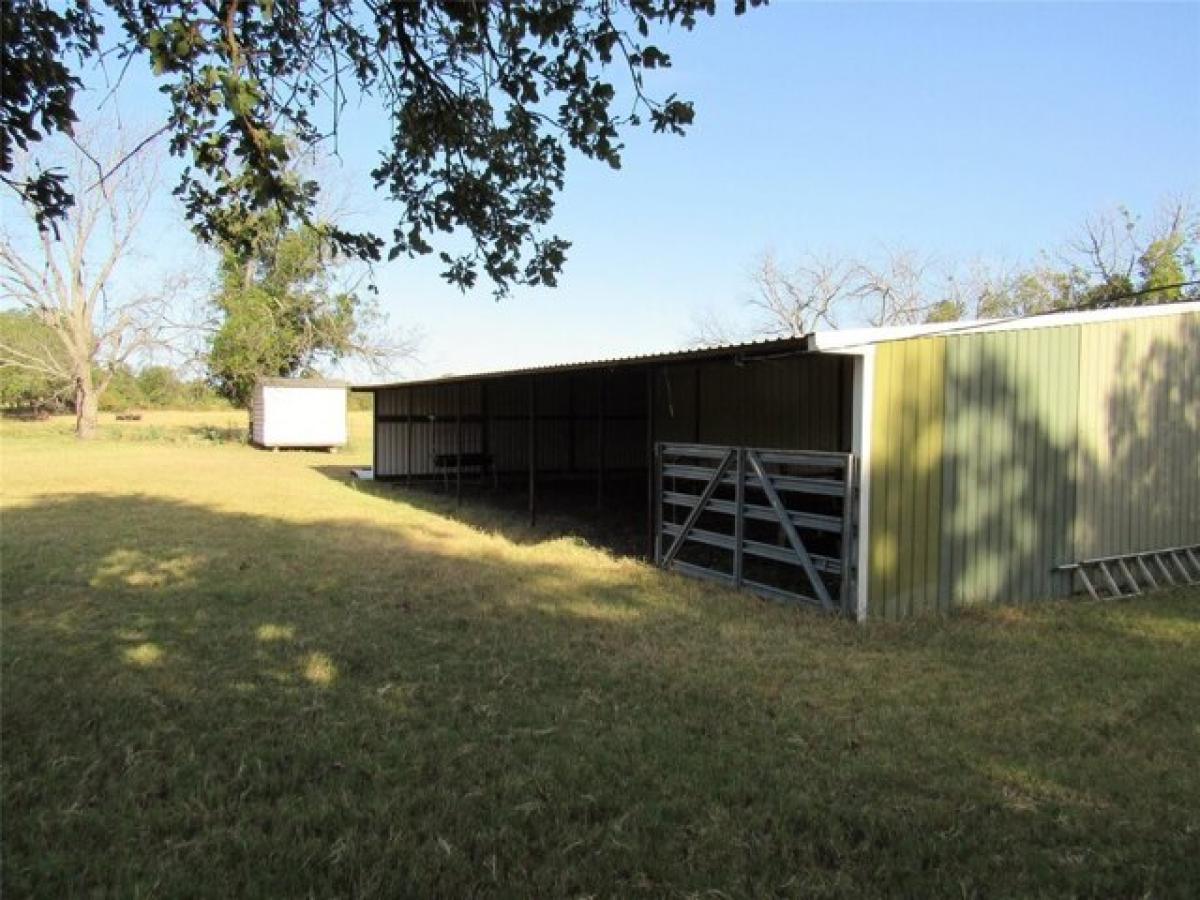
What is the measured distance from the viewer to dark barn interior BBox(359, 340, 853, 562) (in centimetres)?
1095

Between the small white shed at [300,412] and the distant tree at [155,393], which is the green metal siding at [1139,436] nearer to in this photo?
the small white shed at [300,412]

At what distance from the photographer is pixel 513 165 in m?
4.69

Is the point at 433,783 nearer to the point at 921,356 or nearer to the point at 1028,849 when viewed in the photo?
the point at 1028,849

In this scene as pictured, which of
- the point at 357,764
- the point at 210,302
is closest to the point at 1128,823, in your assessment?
the point at 357,764

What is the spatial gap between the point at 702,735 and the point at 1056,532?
5.32 metres

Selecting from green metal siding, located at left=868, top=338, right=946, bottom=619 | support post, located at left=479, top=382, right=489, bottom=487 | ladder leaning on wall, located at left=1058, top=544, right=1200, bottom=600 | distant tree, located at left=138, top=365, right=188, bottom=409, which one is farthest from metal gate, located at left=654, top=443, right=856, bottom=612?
distant tree, located at left=138, top=365, right=188, bottom=409

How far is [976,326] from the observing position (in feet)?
25.0

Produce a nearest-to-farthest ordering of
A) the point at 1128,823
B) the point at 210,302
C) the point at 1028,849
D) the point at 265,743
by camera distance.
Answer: the point at 1028,849, the point at 1128,823, the point at 265,743, the point at 210,302

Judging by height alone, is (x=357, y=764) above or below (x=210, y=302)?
below

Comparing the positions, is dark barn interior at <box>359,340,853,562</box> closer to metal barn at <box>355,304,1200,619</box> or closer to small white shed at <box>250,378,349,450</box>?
metal barn at <box>355,304,1200,619</box>

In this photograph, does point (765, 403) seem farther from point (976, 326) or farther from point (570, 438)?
point (570, 438)

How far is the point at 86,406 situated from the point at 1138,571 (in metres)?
38.2

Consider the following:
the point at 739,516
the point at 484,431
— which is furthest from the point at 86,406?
the point at 739,516

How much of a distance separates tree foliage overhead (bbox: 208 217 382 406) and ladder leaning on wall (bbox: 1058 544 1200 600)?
3169 cm
